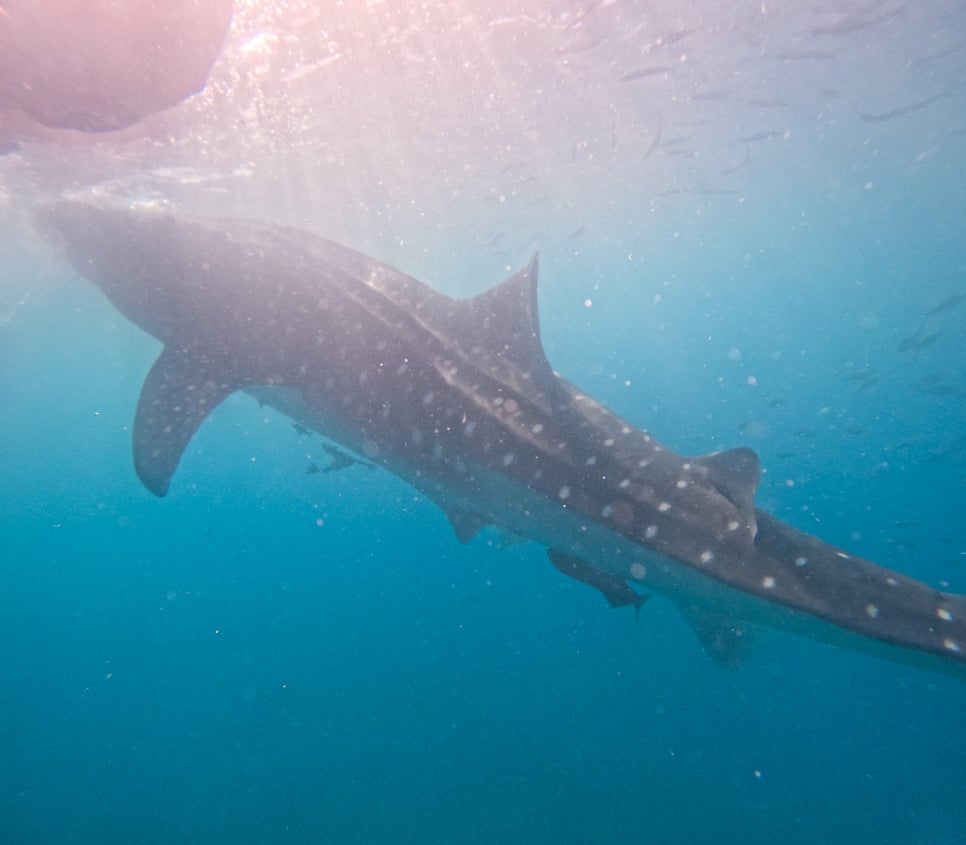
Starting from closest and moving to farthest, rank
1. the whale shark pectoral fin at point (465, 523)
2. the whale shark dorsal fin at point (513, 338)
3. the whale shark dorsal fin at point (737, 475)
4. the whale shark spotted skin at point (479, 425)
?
the whale shark spotted skin at point (479, 425) < the whale shark dorsal fin at point (737, 475) < the whale shark dorsal fin at point (513, 338) < the whale shark pectoral fin at point (465, 523)

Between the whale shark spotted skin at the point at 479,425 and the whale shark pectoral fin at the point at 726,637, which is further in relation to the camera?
the whale shark pectoral fin at the point at 726,637

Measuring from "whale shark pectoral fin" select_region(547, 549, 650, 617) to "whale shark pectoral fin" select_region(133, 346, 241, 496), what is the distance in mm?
4560

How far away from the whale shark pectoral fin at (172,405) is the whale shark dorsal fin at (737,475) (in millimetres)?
5748

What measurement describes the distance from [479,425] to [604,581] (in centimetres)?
189

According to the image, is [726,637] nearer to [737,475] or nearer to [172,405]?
[737,475]


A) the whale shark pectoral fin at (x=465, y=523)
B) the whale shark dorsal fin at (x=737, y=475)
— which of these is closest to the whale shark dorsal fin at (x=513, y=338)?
the whale shark dorsal fin at (x=737, y=475)

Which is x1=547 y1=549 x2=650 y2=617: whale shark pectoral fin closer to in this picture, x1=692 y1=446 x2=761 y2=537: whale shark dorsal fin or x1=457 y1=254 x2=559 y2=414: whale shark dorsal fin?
x1=692 y1=446 x2=761 y2=537: whale shark dorsal fin

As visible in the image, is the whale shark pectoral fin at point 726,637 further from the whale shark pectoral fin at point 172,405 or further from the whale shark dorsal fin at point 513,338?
the whale shark pectoral fin at point 172,405

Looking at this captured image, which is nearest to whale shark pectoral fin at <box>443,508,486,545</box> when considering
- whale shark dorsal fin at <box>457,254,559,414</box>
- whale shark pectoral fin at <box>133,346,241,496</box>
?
whale shark dorsal fin at <box>457,254,559,414</box>

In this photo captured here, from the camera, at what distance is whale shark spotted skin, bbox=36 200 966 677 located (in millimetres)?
3658

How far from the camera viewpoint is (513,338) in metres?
5.17

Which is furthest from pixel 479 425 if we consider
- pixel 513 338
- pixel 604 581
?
pixel 604 581

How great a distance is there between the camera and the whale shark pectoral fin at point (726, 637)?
502 cm

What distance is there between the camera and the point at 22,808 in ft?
52.8
